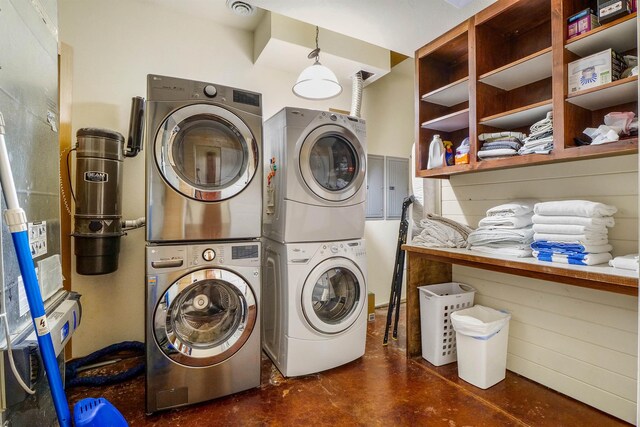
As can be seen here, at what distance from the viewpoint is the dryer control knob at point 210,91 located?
70.3 inches

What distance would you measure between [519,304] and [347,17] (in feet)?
7.41

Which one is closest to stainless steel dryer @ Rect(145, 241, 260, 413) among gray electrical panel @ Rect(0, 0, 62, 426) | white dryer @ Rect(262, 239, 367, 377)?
white dryer @ Rect(262, 239, 367, 377)

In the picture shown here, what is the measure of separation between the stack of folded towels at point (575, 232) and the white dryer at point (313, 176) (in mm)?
1136

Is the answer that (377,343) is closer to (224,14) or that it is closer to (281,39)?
(281,39)

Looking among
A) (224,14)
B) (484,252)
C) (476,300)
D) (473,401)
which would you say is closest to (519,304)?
(476,300)

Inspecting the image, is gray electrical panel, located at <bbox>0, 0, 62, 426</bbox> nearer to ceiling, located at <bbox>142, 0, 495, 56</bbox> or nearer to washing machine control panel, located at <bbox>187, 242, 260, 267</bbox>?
washing machine control panel, located at <bbox>187, 242, 260, 267</bbox>

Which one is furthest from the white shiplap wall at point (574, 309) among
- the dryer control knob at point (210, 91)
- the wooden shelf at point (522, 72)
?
the dryer control knob at point (210, 91)

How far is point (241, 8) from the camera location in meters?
2.48

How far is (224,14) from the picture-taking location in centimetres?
266

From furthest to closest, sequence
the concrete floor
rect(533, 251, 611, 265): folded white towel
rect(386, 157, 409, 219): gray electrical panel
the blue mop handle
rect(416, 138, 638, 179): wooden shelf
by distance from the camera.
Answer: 1. rect(386, 157, 409, 219): gray electrical panel
2. the concrete floor
3. rect(533, 251, 611, 265): folded white towel
4. rect(416, 138, 638, 179): wooden shelf
5. the blue mop handle

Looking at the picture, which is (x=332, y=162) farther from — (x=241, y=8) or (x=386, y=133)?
(x=386, y=133)

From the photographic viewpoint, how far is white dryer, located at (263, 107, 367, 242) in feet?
6.77

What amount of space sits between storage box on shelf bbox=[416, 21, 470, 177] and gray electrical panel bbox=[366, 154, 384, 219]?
1.12 m

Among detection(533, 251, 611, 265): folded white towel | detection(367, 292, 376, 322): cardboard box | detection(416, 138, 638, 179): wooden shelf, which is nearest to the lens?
detection(416, 138, 638, 179): wooden shelf
